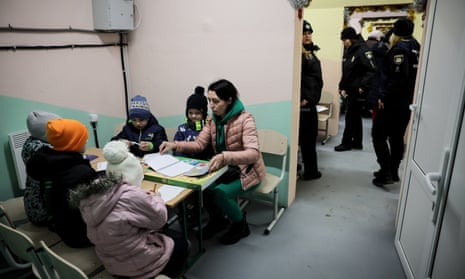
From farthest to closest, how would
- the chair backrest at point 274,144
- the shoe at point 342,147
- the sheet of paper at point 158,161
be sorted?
1. the shoe at point 342,147
2. the chair backrest at point 274,144
3. the sheet of paper at point 158,161

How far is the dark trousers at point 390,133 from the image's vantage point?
327cm

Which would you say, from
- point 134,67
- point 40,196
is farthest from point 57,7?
point 40,196

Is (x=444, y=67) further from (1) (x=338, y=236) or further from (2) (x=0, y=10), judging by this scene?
(2) (x=0, y=10)

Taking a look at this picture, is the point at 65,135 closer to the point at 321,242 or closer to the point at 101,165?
the point at 101,165

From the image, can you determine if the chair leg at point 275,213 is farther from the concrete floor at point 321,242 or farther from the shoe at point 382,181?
the shoe at point 382,181

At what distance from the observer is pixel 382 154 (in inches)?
136

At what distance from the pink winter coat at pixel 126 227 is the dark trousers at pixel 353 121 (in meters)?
3.51

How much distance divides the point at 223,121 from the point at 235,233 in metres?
0.89

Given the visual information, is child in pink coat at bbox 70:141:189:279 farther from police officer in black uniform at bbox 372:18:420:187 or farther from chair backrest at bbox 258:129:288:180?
police officer in black uniform at bbox 372:18:420:187

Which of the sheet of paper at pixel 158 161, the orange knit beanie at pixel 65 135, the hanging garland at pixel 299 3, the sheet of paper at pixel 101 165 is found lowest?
the sheet of paper at pixel 101 165

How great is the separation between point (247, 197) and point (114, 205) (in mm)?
1933

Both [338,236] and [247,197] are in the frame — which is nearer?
[338,236]

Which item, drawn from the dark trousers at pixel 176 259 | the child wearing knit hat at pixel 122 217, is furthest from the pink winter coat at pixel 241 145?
the child wearing knit hat at pixel 122 217

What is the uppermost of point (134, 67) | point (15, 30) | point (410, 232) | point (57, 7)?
point (57, 7)
